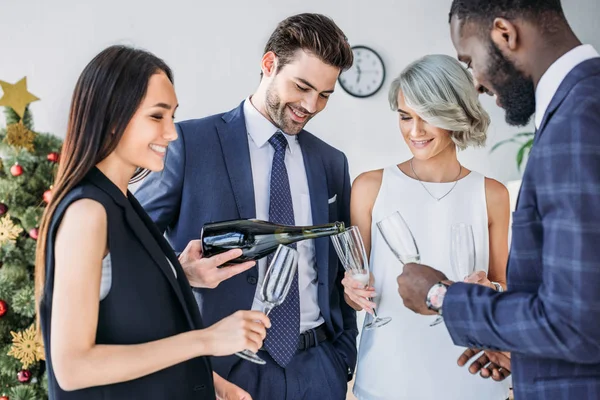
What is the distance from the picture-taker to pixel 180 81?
15.5 ft

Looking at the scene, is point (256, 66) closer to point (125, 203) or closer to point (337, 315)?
point (337, 315)

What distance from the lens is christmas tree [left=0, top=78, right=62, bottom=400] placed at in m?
2.68

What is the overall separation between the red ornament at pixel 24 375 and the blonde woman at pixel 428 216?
1.41 m

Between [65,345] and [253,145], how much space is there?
1.11 m

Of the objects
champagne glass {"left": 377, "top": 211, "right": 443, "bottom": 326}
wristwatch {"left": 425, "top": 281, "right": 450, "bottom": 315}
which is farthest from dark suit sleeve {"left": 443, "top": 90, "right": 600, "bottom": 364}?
champagne glass {"left": 377, "top": 211, "right": 443, "bottom": 326}

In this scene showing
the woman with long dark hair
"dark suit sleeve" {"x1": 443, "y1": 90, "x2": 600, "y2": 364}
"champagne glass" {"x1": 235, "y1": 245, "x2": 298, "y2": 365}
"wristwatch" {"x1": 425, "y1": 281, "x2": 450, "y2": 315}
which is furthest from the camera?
"champagne glass" {"x1": 235, "y1": 245, "x2": 298, "y2": 365}

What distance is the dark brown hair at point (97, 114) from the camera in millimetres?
1276

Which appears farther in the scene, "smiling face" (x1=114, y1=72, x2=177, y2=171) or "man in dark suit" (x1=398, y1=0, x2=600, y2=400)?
"smiling face" (x1=114, y1=72, x2=177, y2=171)

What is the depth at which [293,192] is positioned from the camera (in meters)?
2.14

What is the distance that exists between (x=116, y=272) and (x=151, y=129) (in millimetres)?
299

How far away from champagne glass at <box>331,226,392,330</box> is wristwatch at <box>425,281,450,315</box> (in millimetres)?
405

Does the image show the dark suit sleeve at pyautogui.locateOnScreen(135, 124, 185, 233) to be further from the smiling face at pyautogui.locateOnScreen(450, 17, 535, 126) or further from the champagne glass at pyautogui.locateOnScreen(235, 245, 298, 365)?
the smiling face at pyautogui.locateOnScreen(450, 17, 535, 126)

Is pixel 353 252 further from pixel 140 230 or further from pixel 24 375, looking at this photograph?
pixel 24 375

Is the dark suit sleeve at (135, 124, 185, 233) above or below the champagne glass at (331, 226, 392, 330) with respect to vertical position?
above
